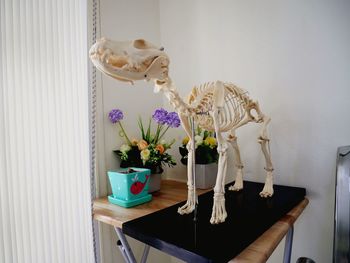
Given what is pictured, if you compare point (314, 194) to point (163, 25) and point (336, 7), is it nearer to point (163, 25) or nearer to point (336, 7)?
point (336, 7)

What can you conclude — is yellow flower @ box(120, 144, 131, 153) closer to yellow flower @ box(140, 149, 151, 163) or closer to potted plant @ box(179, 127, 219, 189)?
yellow flower @ box(140, 149, 151, 163)

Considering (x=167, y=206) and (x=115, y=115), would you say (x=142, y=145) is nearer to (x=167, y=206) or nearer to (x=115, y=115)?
(x=115, y=115)

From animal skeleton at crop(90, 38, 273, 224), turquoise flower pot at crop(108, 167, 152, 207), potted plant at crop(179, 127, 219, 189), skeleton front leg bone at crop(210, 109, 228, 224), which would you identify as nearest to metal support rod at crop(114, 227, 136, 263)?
turquoise flower pot at crop(108, 167, 152, 207)

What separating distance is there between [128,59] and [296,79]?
0.80 metres

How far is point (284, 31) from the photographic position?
1.03 m

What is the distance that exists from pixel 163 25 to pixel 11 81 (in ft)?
3.27

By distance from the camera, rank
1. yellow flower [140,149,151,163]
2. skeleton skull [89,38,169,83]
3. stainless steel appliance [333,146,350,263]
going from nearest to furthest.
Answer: skeleton skull [89,38,169,83], stainless steel appliance [333,146,350,263], yellow flower [140,149,151,163]

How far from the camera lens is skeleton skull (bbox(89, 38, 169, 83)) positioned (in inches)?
19.6

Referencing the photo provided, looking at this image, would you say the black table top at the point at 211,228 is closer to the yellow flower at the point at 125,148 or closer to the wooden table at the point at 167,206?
the wooden table at the point at 167,206

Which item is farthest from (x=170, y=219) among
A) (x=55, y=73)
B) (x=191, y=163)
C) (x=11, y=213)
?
(x=55, y=73)

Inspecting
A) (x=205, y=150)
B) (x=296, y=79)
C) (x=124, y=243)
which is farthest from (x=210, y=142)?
(x=124, y=243)

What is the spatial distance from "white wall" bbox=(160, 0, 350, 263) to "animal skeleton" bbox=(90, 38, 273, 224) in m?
0.19

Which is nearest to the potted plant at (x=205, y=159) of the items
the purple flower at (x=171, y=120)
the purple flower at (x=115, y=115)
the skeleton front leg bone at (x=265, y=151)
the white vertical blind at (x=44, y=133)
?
the purple flower at (x=171, y=120)

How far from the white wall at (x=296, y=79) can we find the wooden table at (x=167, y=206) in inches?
6.6
